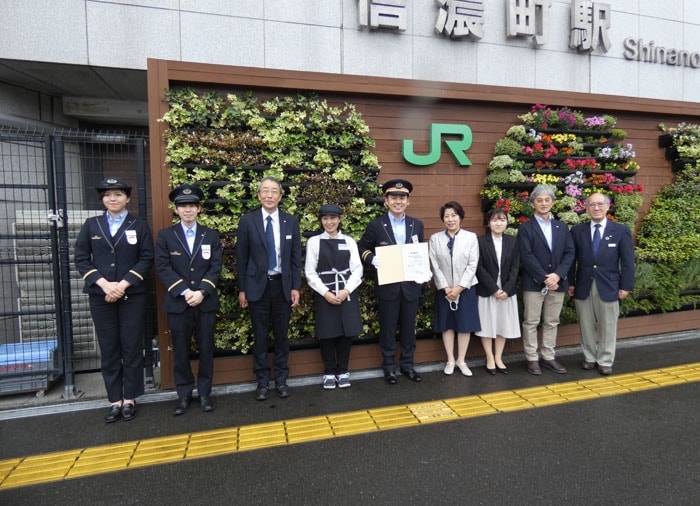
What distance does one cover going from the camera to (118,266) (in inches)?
141

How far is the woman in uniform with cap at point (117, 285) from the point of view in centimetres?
354

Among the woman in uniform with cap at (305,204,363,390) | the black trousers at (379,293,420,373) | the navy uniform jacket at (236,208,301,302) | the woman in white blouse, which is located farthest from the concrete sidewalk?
the navy uniform jacket at (236,208,301,302)

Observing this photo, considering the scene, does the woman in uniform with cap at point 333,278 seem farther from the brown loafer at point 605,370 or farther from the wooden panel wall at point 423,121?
the brown loafer at point 605,370

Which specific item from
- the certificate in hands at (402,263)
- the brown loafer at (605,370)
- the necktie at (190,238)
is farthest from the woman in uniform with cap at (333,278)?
the brown loafer at (605,370)

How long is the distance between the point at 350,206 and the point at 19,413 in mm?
3782

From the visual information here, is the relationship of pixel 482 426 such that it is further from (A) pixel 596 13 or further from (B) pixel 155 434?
(A) pixel 596 13

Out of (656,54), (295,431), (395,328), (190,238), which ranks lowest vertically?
(295,431)

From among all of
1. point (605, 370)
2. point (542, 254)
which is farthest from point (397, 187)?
point (605, 370)

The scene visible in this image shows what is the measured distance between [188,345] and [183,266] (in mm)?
749

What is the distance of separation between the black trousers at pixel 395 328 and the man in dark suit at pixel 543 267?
1.34 meters

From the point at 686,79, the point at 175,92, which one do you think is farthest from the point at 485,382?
the point at 686,79

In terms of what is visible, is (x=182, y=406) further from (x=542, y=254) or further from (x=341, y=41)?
(x=341, y=41)

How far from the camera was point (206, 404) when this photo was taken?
376 cm

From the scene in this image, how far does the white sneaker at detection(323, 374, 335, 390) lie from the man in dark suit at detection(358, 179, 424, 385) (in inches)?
23.1
